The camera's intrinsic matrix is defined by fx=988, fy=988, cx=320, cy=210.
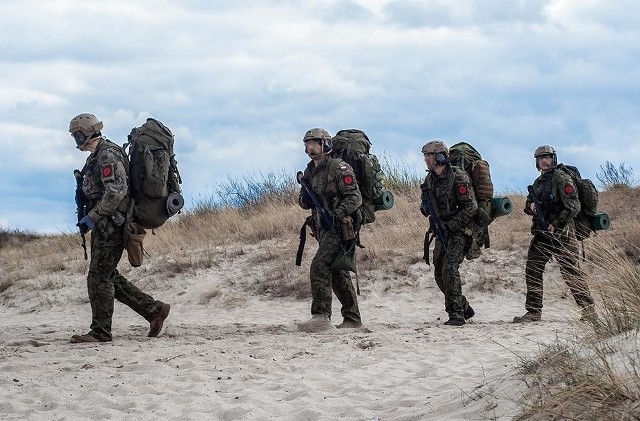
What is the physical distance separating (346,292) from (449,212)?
1.51 m

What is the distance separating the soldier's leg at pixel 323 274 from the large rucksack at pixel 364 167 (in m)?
0.52

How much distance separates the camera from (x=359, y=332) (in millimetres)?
10539

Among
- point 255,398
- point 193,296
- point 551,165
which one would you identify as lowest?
point 255,398

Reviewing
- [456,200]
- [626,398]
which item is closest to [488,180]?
[456,200]

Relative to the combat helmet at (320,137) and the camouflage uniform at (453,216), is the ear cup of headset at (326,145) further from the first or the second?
the camouflage uniform at (453,216)

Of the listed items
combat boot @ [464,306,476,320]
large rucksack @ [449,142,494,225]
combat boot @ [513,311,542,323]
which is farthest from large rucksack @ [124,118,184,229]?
combat boot @ [513,311,542,323]

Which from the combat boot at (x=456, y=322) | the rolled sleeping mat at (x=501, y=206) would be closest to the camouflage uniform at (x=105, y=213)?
the combat boot at (x=456, y=322)

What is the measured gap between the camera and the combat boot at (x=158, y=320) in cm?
1032

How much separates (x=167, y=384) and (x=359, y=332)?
298cm

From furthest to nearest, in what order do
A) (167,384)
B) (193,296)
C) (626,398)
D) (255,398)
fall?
(193,296) < (167,384) < (255,398) < (626,398)

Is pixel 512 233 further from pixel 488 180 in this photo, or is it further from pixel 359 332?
pixel 359 332

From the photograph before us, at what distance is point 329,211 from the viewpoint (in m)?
10.8

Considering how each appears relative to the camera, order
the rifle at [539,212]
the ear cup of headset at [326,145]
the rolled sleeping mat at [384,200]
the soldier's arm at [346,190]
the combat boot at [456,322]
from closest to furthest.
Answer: the soldier's arm at [346,190], the ear cup of headset at [326,145], the rolled sleeping mat at [384,200], the rifle at [539,212], the combat boot at [456,322]

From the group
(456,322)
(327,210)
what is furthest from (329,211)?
(456,322)
